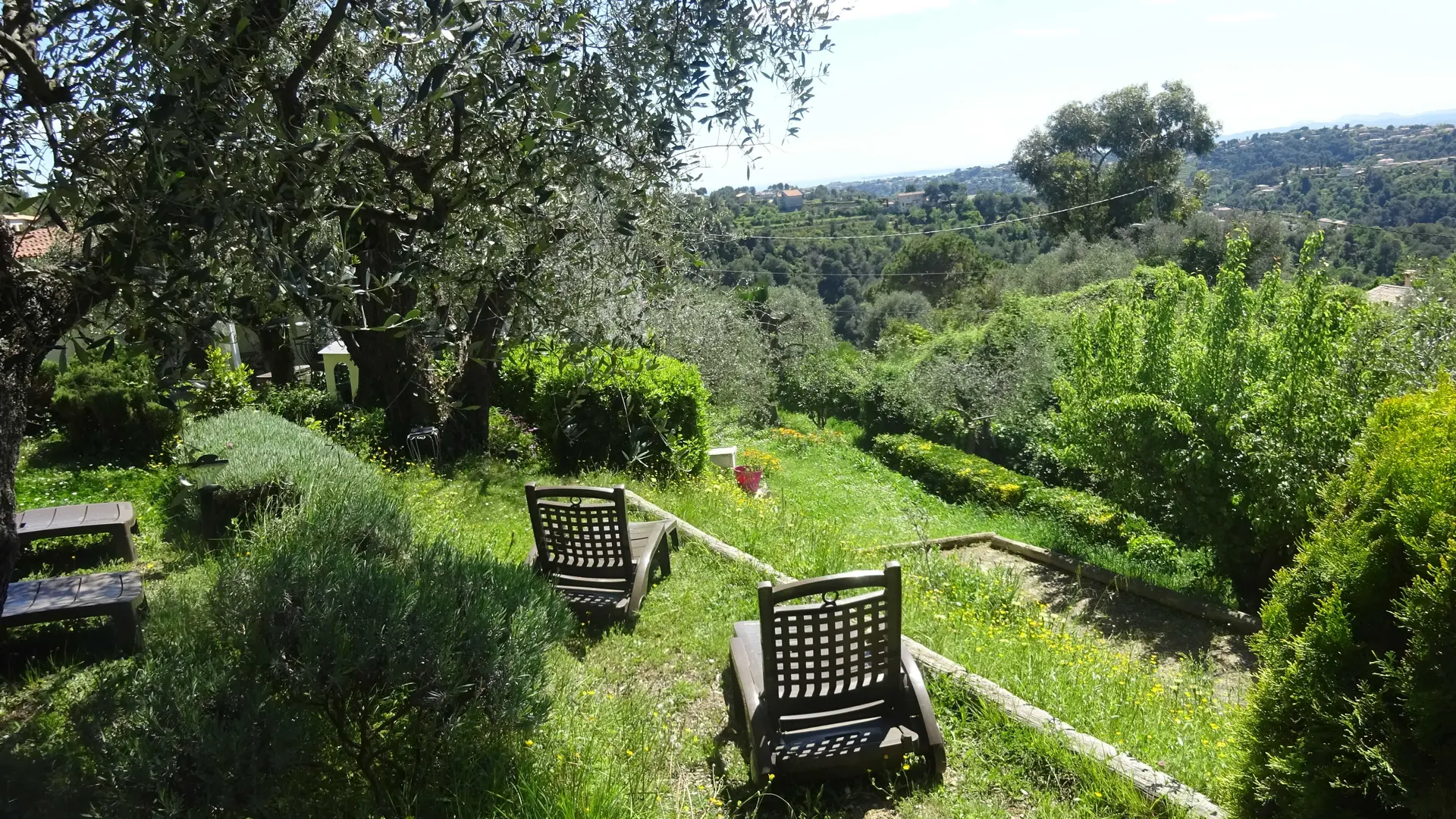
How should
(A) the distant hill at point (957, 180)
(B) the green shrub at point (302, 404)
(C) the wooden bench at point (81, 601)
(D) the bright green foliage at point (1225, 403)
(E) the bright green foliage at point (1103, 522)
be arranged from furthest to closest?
(A) the distant hill at point (957, 180), (B) the green shrub at point (302, 404), (E) the bright green foliage at point (1103, 522), (D) the bright green foliage at point (1225, 403), (C) the wooden bench at point (81, 601)

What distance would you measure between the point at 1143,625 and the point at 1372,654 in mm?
5759

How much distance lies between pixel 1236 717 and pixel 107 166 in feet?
14.3

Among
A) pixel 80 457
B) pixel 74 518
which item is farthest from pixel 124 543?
pixel 80 457

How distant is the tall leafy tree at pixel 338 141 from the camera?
8.32 ft

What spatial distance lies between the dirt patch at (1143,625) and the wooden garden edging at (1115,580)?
0.21 feet

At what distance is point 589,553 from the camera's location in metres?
5.33

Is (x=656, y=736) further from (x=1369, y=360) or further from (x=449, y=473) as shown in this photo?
(x=1369, y=360)

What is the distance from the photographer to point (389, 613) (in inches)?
113

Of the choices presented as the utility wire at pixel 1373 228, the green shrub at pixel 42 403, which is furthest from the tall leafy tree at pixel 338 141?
the utility wire at pixel 1373 228

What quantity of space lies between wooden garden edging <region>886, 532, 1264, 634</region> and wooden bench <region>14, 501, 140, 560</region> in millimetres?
6085

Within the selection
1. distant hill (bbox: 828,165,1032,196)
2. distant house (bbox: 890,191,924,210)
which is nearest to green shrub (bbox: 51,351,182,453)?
distant house (bbox: 890,191,924,210)

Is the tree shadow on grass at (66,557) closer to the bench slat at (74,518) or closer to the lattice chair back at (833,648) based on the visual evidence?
the bench slat at (74,518)

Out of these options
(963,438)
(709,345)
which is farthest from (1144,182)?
(709,345)

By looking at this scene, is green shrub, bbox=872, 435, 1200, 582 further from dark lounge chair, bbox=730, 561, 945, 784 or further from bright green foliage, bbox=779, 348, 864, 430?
bright green foliage, bbox=779, 348, 864, 430
